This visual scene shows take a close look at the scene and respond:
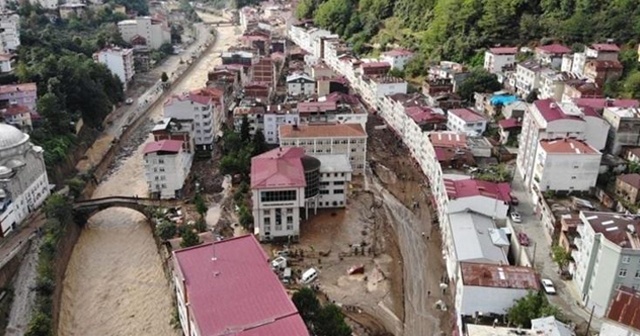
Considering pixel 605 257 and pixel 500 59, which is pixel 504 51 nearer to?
pixel 500 59

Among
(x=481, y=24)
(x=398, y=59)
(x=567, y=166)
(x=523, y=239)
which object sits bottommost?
(x=523, y=239)

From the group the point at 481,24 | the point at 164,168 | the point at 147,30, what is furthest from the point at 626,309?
the point at 147,30

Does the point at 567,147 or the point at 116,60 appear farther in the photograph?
the point at 116,60

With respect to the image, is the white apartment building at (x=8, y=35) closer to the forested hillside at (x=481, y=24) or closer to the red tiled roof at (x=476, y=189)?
the forested hillside at (x=481, y=24)

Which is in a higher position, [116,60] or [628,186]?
[116,60]

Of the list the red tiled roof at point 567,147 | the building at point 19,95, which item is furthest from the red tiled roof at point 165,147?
the red tiled roof at point 567,147

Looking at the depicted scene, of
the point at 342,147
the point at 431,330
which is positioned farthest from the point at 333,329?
the point at 342,147

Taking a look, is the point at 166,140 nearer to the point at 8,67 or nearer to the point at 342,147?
the point at 342,147
